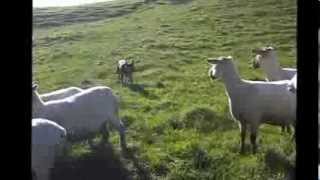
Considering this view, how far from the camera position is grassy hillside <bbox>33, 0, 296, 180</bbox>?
140 centimetres

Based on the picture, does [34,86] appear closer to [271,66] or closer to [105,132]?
[105,132]

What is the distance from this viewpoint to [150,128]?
1414 millimetres

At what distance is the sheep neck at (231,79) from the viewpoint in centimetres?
146

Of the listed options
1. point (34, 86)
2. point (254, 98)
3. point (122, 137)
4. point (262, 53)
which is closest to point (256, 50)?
point (262, 53)

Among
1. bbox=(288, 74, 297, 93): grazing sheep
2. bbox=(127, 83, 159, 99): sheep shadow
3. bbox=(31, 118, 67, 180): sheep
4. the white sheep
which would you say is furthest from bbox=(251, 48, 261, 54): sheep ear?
bbox=(31, 118, 67, 180): sheep

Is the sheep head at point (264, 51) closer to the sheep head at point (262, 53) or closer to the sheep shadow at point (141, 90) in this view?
the sheep head at point (262, 53)

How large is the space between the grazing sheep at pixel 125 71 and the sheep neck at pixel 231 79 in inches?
8.8

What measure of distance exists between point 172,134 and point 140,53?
20 centimetres

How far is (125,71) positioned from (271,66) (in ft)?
1.15

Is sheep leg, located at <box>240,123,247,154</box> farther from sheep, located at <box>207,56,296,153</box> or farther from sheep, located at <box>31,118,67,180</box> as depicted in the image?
sheep, located at <box>31,118,67,180</box>
